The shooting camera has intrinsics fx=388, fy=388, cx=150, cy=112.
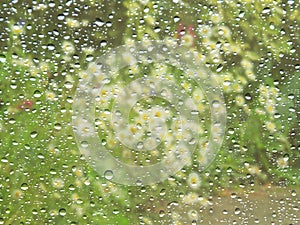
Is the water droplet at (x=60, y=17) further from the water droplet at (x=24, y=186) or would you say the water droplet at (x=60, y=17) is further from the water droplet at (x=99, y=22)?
the water droplet at (x=24, y=186)

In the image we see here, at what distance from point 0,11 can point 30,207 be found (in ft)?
1.77

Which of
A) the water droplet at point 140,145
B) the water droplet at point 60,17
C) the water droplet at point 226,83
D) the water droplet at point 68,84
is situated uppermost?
the water droplet at point 60,17

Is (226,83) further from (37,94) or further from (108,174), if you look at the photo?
(37,94)

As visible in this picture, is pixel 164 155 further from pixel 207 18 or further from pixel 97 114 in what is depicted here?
pixel 207 18

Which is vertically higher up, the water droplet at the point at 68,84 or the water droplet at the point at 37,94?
the water droplet at the point at 68,84

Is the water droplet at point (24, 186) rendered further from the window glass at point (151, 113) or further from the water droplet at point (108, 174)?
the water droplet at point (108, 174)

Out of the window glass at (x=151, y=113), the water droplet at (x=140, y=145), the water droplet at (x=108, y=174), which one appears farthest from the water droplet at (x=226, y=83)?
the water droplet at (x=108, y=174)

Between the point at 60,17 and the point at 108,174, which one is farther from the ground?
the point at 60,17

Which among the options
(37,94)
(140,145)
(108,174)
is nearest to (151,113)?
(140,145)

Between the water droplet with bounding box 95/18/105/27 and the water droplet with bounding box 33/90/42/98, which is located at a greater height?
the water droplet with bounding box 95/18/105/27

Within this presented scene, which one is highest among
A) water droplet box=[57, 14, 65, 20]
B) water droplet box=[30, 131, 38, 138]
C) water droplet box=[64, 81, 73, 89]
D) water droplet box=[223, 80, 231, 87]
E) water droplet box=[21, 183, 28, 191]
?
water droplet box=[57, 14, 65, 20]

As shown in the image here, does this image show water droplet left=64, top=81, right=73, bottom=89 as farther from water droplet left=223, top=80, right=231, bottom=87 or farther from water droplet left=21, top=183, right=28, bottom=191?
water droplet left=223, top=80, right=231, bottom=87

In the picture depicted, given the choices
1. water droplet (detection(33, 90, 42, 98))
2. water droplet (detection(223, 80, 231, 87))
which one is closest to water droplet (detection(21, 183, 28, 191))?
water droplet (detection(33, 90, 42, 98))

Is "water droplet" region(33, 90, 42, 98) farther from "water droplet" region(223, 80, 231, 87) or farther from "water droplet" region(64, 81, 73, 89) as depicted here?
"water droplet" region(223, 80, 231, 87)
